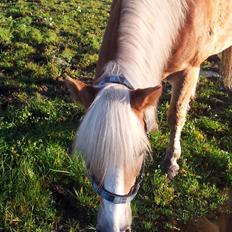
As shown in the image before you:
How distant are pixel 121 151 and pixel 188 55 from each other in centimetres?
235

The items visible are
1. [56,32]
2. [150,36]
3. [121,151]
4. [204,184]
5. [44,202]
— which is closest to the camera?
[121,151]

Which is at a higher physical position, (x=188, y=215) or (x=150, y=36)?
(x=150, y=36)

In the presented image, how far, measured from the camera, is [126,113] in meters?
3.75

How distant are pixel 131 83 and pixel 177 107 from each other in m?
2.17

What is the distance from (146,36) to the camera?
14.9 feet

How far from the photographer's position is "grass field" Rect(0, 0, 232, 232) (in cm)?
524

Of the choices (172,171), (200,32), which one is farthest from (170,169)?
(200,32)

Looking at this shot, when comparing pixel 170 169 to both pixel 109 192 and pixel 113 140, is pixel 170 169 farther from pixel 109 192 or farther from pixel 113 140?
pixel 113 140

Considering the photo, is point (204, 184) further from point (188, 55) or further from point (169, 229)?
point (188, 55)

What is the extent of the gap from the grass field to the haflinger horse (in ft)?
1.88

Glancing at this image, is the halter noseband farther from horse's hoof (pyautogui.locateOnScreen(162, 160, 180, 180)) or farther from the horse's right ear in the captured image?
horse's hoof (pyautogui.locateOnScreen(162, 160, 180, 180))

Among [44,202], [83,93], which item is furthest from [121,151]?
[44,202]

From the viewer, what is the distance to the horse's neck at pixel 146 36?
427 cm

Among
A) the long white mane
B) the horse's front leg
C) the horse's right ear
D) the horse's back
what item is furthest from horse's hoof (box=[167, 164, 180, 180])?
the horse's right ear
